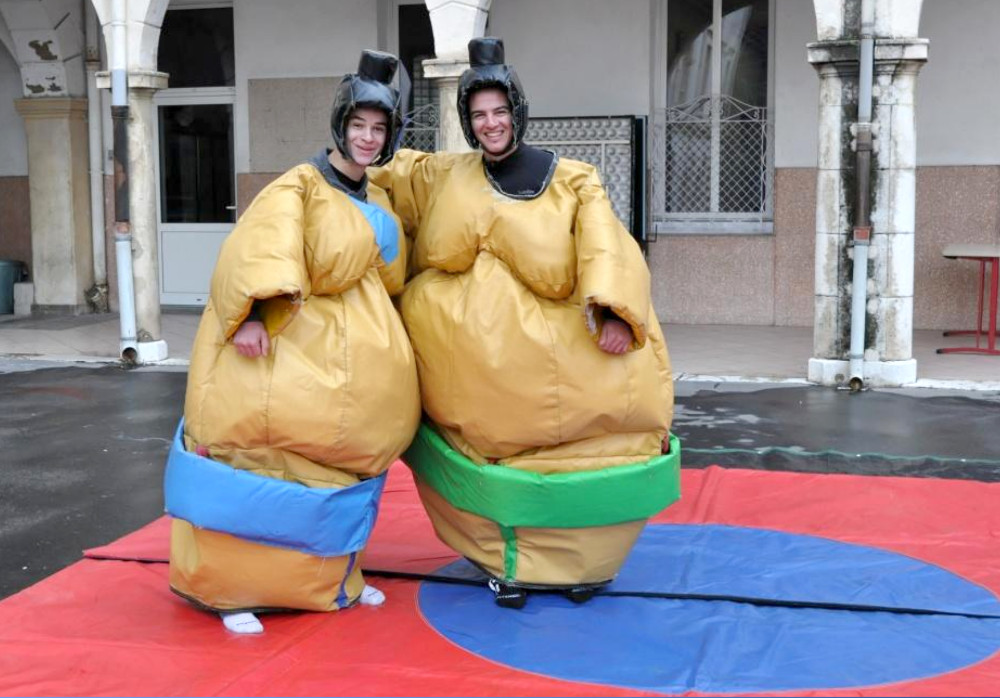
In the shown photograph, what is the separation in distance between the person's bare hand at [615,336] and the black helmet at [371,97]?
921mm

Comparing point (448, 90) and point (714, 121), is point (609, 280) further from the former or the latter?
point (714, 121)

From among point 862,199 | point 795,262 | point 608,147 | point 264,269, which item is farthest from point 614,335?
point 795,262

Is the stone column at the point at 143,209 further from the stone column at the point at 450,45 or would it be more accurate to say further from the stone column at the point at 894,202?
the stone column at the point at 894,202

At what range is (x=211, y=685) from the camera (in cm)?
359

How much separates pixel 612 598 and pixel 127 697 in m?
1.61

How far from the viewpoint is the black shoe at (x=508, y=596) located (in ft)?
13.9

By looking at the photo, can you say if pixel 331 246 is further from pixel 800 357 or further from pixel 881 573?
pixel 800 357

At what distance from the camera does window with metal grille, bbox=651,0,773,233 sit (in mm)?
11734

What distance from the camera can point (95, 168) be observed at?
43.9 feet

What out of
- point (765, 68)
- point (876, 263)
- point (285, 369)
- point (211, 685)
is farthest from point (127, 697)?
point (765, 68)

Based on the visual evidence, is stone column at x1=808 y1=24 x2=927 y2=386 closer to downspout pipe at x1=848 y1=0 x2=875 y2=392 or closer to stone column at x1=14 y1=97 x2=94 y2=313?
downspout pipe at x1=848 y1=0 x2=875 y2=392

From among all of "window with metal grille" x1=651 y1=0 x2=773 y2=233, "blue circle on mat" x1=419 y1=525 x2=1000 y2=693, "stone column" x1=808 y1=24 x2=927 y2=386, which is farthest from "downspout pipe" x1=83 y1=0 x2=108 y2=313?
"blue circle on mat" x1=419 y1=525 x2=1000 y2=693

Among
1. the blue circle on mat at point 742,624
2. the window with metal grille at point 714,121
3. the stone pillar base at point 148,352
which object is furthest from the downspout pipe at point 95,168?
the blue circle on mat at point 742,624

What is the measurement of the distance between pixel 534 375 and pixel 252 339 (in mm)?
887
